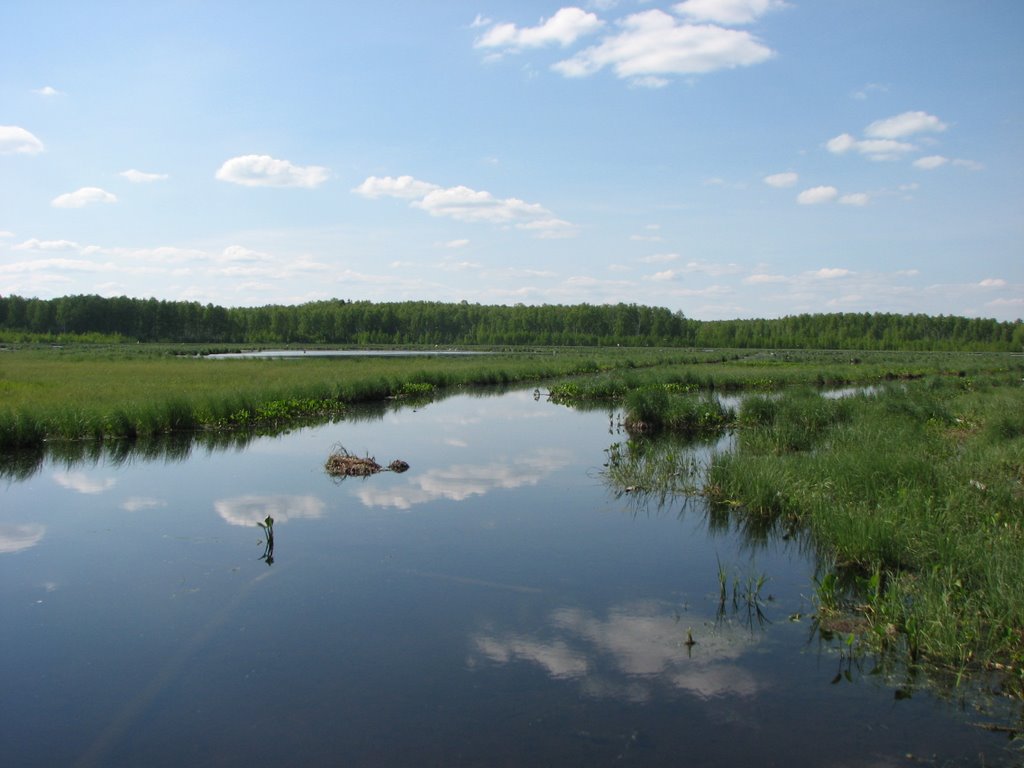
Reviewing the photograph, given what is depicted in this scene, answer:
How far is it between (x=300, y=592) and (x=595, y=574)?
3678 millimetres

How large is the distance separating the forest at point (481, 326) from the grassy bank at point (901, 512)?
323 feet

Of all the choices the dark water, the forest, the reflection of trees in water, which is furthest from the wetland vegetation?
the forest

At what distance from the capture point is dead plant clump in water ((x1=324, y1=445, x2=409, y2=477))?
52.2 ft

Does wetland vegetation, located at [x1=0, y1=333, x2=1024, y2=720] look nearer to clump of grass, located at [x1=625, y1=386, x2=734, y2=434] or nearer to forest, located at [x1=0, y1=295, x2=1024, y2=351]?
clump of grass, located at [x1=625, y1=386, x2=734, y2=434]

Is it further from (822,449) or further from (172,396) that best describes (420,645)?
(172,396)

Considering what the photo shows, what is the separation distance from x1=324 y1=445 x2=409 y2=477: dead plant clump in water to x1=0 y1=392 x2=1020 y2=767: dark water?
6.76 ft

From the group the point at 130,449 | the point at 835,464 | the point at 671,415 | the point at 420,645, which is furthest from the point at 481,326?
the point at 420,645

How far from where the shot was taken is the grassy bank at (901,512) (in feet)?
23.3

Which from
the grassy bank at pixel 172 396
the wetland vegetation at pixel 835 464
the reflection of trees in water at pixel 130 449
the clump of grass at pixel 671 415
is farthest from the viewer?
the clump of grass at pixel 671 415

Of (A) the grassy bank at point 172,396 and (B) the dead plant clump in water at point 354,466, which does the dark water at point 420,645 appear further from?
(A) the grassy bank at point 172,396

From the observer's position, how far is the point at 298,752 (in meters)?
5.69

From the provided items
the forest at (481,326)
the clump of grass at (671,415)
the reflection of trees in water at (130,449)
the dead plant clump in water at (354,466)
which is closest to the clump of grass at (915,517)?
the clump of grass at (671,415)

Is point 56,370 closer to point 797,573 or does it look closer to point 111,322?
point 797,573

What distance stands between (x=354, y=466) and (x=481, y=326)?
129m
